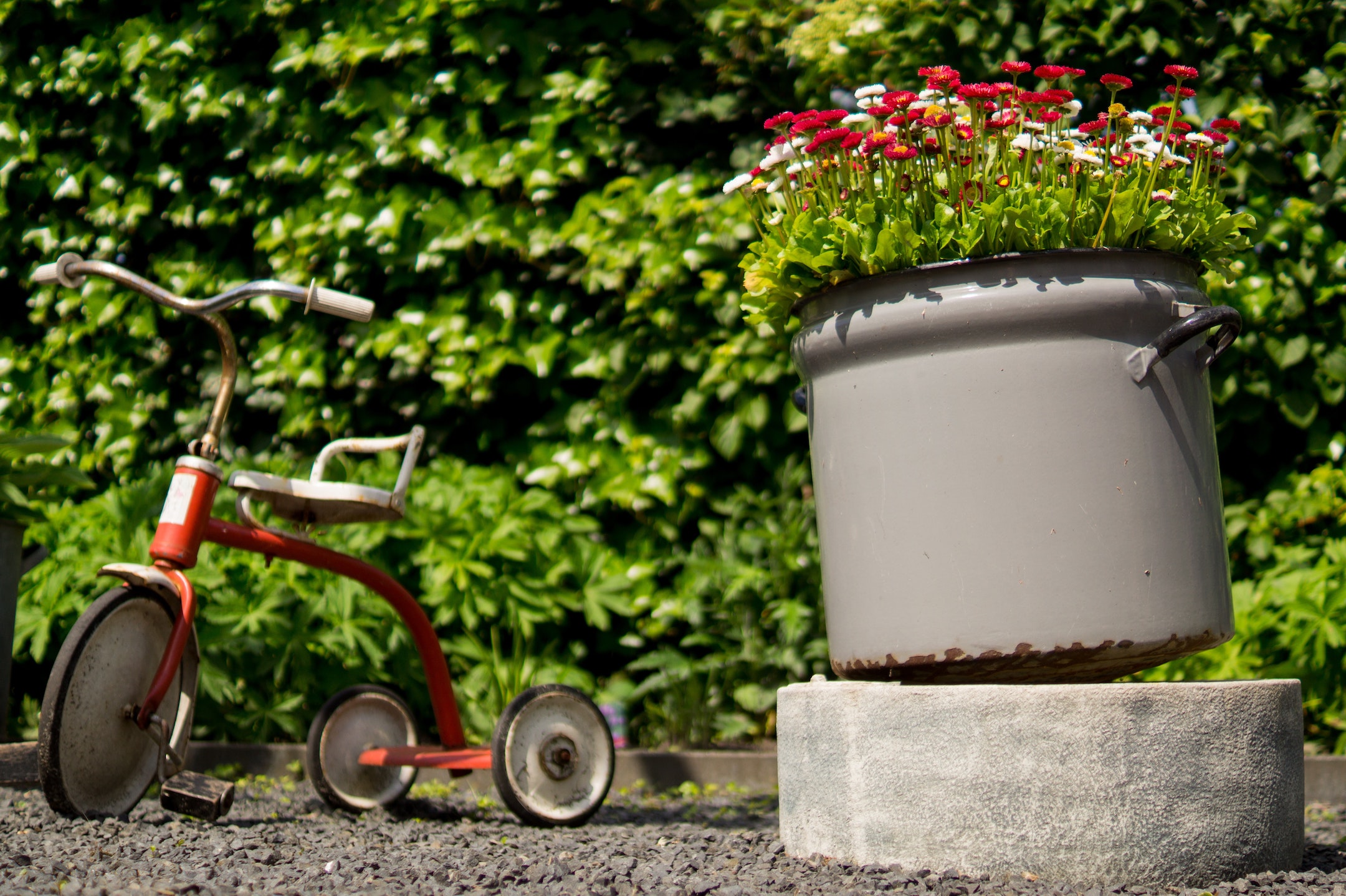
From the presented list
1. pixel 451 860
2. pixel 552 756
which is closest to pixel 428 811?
pixel 552 756

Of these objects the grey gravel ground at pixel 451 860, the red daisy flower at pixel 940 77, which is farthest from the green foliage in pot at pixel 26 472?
the red daisy flower at pixel 940 77

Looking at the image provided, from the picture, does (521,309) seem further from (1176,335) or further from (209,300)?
(1176,335)

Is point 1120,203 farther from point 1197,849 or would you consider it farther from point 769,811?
point 769,811

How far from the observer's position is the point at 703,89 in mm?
3822

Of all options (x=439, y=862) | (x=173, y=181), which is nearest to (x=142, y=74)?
(x=173, y=181)

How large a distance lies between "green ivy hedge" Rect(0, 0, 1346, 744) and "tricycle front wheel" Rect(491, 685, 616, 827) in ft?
2.20

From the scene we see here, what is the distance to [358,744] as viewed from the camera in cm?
280

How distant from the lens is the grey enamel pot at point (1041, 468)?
6.03 ft

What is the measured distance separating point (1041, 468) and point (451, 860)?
1.22m

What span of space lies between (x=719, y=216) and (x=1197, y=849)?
2.31 m

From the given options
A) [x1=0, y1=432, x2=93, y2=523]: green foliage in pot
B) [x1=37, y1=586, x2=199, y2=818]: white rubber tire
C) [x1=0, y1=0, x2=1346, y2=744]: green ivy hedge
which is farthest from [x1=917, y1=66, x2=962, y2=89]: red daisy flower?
[x1=0, y1=432, x2=93, y2=523]: green foliage in pot

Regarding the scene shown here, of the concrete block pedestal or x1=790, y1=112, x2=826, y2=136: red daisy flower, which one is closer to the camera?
the concrete block pedestal

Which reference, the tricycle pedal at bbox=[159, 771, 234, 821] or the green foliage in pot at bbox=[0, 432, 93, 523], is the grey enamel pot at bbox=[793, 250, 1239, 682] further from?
the green foliage in pot at bbox=[0, 432, 93, 523]

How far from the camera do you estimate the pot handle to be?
6.10ft
